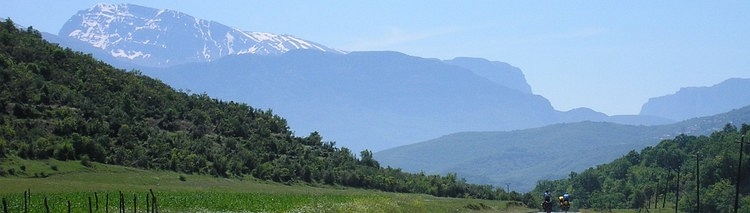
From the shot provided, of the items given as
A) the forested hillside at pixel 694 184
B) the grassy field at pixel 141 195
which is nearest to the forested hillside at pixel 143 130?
the grassy field at pixel 141 195

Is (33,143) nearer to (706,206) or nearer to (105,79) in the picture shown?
(105,79)

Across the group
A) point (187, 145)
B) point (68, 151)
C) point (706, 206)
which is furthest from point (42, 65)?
point (706, 206)

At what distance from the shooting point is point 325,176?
13512 cm

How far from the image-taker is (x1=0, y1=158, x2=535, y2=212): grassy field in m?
59.2

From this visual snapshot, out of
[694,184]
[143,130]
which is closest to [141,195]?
[143,130]

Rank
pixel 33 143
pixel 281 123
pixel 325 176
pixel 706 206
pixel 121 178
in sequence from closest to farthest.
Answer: pixel 121 178 < pixel 33 143 < pixel 325 176 < pixel 706 206 < pixel 281 123

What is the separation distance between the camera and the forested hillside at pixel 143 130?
110 m

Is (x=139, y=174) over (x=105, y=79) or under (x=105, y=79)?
under

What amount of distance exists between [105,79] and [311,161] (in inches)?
1356

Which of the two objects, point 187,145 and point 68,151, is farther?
point 187,145

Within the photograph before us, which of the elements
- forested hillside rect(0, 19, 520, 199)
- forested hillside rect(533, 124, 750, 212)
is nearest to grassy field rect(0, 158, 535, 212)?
forested hillside rect(0, 19, 520, 199)

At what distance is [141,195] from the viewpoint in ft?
228

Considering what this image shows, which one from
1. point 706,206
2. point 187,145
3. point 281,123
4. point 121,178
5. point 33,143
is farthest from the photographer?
point 281,123

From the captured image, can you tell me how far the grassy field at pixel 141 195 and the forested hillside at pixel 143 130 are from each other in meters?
3.79
